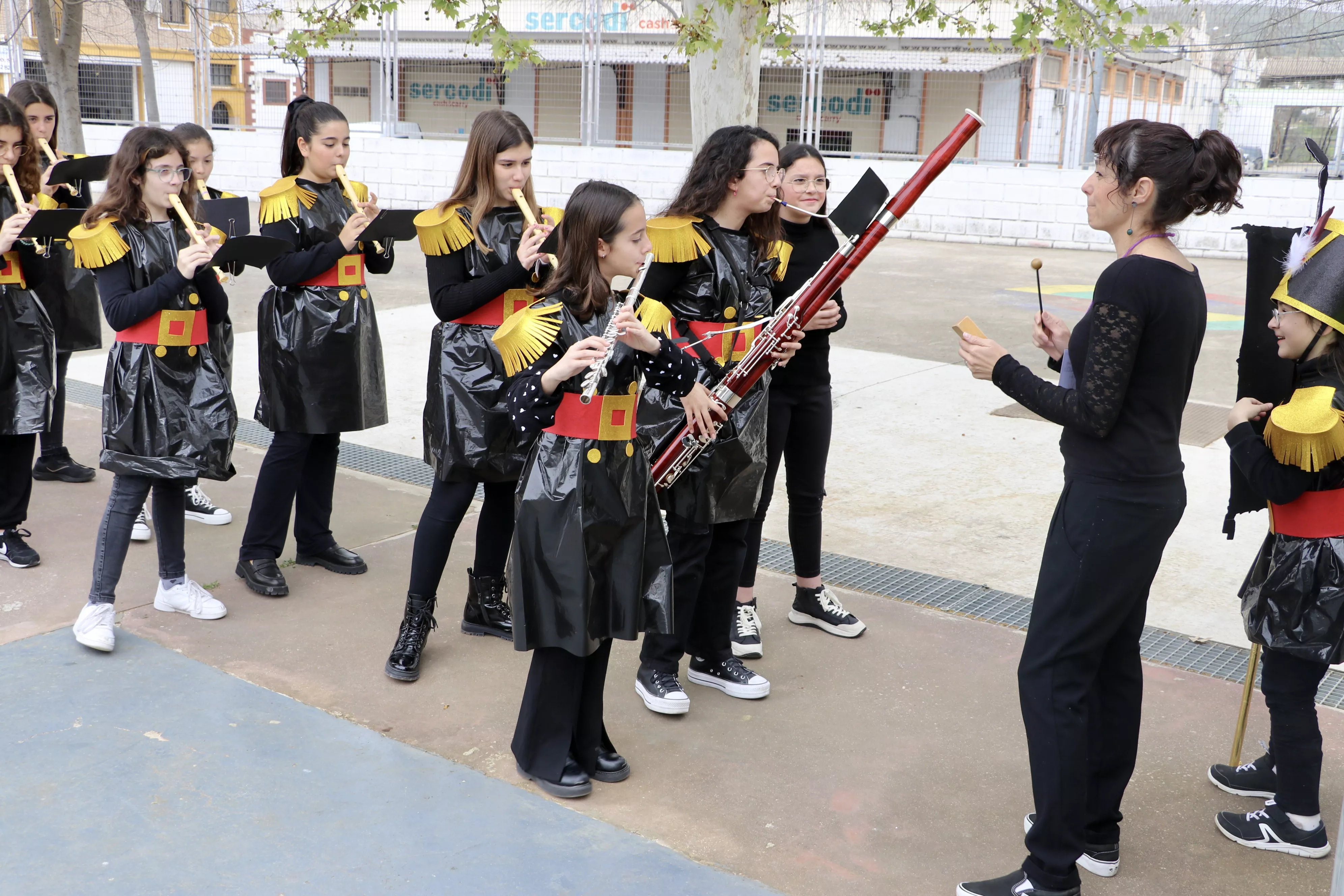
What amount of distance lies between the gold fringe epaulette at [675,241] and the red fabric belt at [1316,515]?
63.9 inches

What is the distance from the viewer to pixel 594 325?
2.85 meters

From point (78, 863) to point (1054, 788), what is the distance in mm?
2120

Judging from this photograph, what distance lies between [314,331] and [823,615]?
6.76 feet

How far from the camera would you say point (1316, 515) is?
106 inches

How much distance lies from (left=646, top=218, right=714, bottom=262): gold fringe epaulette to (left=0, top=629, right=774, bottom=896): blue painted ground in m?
1.50

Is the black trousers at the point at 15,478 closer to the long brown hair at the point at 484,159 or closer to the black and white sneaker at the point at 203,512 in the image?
the black and white sneaker at the point at 203,512

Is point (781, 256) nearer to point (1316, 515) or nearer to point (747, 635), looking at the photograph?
point (747, 635)

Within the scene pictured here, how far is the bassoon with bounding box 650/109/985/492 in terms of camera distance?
3229 millimetres

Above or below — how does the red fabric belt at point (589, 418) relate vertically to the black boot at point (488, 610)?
above

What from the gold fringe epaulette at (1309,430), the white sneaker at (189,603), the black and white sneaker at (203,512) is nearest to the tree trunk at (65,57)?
the black and white sneaker at (203,512)

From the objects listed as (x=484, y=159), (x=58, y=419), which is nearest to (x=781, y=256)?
(x=484, y=159)

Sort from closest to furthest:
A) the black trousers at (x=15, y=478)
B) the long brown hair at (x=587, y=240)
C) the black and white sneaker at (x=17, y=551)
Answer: the long brown hair at (x=587, y=240)
the black and white sneaker at (x=17, y=551)
the black trousers at (x=15, y=478)

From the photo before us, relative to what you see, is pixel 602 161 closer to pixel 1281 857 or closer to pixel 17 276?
pixel 17 276

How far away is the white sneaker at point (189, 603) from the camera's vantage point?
13.0 ft
